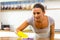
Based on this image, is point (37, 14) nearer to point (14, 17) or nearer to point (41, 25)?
point (41, 25)

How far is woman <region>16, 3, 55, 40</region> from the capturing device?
1435 mm

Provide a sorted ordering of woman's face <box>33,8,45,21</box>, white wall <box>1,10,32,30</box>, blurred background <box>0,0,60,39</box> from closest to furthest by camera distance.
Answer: woman's face <box>33,8,45,21</box> < blurred background <box>0,0,60,39</box> < white wall <box>1,10,32,30</box>

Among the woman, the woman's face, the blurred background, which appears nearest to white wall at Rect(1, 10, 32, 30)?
the blurred background

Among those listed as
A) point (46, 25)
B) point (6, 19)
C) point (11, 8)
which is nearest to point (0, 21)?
point (6, 19)

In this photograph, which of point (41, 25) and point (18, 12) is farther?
point (18, 12)

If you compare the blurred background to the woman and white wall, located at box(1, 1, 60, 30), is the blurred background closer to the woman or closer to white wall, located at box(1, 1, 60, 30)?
white wall, located at box(1, 1, 60, 30)

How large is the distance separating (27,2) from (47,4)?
0.61 metres

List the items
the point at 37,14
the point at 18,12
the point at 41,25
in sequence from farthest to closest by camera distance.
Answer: the point at 18,12
the point at 41,25
the point at 37,14

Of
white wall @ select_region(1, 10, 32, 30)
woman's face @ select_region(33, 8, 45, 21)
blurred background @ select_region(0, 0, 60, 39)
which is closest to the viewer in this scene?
woman's face @ select_region(33, 8, 45, 21)

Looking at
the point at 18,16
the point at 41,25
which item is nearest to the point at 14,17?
the point at 18,16

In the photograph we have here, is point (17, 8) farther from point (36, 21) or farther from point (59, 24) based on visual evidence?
point (36, 21)

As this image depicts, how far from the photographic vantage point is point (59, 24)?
460 cm

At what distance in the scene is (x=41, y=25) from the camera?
150cm

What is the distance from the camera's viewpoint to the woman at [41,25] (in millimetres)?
1435
